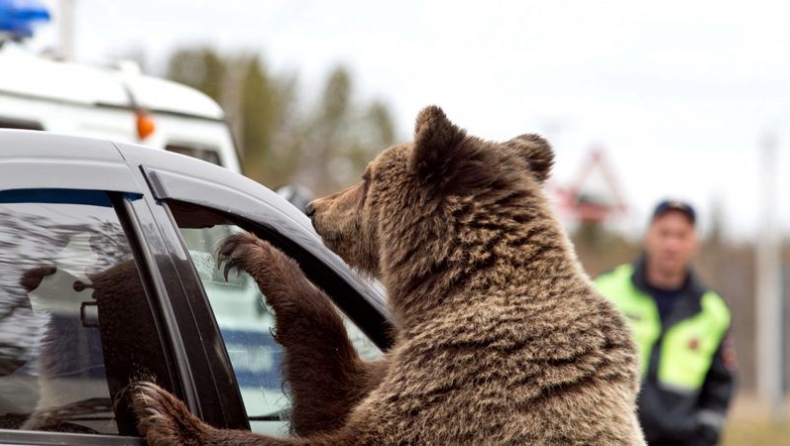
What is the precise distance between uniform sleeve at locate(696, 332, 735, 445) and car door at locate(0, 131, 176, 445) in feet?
13.9

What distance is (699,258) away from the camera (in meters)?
24.3

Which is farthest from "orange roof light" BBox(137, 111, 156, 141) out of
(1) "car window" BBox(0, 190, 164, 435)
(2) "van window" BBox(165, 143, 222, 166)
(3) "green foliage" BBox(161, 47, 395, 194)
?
(3) "green foliage" BBox(161, 47, 395, 194)

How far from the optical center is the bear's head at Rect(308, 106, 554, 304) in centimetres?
328

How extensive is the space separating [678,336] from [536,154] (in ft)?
9.58

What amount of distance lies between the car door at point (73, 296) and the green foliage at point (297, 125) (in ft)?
78.9

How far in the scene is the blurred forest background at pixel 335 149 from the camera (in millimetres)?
20969

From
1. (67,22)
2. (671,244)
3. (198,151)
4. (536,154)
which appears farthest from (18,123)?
(67,22)

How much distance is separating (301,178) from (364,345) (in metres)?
27.4

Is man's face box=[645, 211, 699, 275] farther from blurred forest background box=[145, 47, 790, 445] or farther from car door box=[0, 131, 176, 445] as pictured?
blurred forest background box=[145, 47, 790, 445]

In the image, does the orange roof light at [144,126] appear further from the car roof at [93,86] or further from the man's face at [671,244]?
the man's face at [671,244]

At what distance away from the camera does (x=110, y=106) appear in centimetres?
592

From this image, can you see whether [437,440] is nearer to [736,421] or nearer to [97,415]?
[97,415]

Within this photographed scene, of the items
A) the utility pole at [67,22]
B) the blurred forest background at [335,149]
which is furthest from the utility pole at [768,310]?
the utility pole at [67,22]

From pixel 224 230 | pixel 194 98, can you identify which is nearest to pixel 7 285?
pixel 224 230
